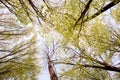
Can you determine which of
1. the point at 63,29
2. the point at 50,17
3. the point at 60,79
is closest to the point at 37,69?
the point at 60,79

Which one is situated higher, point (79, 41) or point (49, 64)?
point (79, 41)

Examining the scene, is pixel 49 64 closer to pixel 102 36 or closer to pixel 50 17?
pixel 102 36

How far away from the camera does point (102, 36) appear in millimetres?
9320

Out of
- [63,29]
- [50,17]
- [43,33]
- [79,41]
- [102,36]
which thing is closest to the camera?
[50,17]

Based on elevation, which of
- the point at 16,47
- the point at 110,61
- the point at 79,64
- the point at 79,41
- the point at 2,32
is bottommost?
the point at 110,61

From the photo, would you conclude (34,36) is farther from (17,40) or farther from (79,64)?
(79,64)

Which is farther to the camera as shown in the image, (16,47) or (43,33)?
(16,47)

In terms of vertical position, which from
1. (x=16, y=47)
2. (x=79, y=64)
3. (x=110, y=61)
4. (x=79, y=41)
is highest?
(x=16, y=47)

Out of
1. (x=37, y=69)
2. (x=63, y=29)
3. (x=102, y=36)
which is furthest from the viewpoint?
(x=37, y=69)

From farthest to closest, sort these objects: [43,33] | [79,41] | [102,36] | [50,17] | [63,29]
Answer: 1. [102,36]
2. [79,41]
3. [63,29]
4. [43,33]
5. [50,17]

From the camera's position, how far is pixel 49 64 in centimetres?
Result: 1045

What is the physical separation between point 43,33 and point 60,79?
487cm

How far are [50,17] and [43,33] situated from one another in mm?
812

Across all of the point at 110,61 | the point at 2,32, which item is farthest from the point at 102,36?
the point at 2,32
